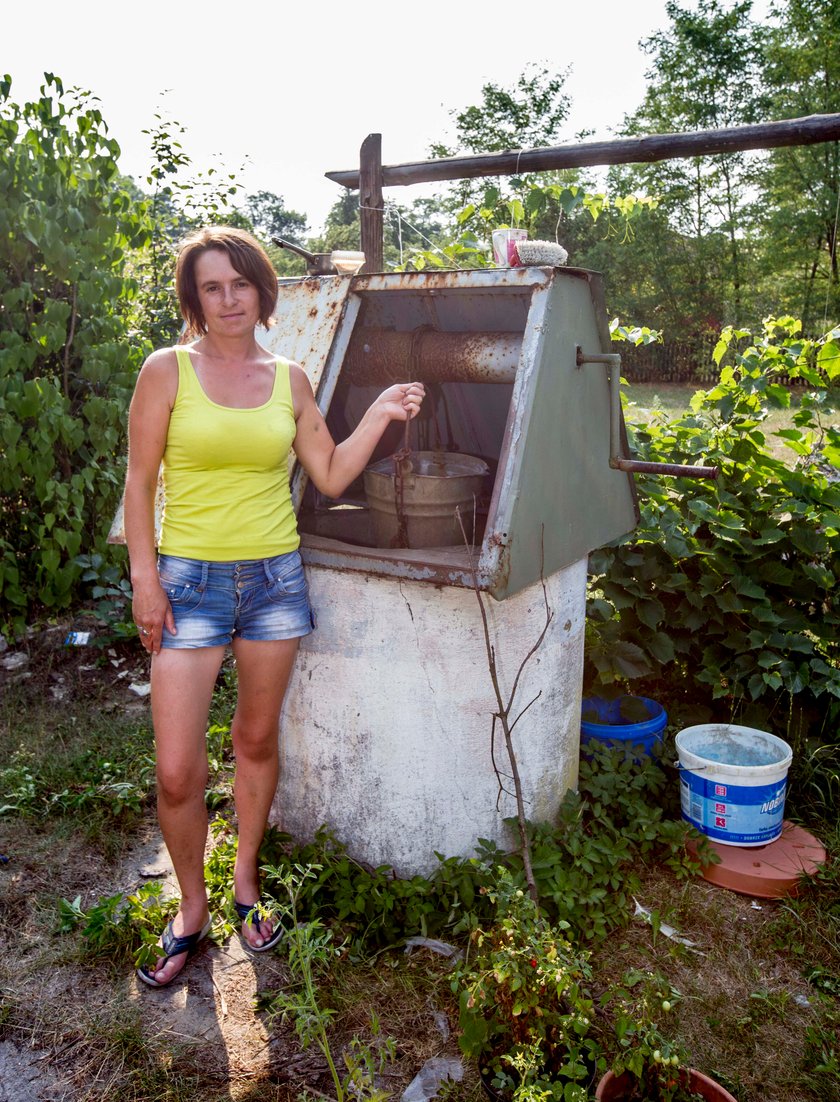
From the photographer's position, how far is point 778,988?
2467mm

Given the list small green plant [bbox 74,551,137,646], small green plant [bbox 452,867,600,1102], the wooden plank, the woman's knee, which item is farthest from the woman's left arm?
small green plant [bbox 74,551,137,646]

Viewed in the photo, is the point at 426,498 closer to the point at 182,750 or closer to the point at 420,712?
the point at 420,712

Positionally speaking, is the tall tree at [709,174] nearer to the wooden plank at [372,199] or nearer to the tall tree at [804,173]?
the tall tree at [804,173]

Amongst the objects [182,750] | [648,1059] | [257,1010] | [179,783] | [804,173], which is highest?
[804,173]

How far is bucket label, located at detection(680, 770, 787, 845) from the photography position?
114 inches

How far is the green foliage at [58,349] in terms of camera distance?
14.9 ft

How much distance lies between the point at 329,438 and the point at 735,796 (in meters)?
1.80

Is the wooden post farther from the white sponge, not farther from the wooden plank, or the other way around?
the white sponge

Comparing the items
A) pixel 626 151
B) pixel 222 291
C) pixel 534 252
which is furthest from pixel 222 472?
pixel 626 151

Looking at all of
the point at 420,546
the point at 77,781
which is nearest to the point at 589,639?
the point at 420,546

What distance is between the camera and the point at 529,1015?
204 centimetres

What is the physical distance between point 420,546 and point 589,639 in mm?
1121

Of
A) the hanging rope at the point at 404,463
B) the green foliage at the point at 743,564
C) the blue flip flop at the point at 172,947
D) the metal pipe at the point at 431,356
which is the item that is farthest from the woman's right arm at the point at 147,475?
the green foliage at the point at 743,564

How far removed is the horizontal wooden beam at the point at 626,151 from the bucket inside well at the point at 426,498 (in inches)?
75.3
